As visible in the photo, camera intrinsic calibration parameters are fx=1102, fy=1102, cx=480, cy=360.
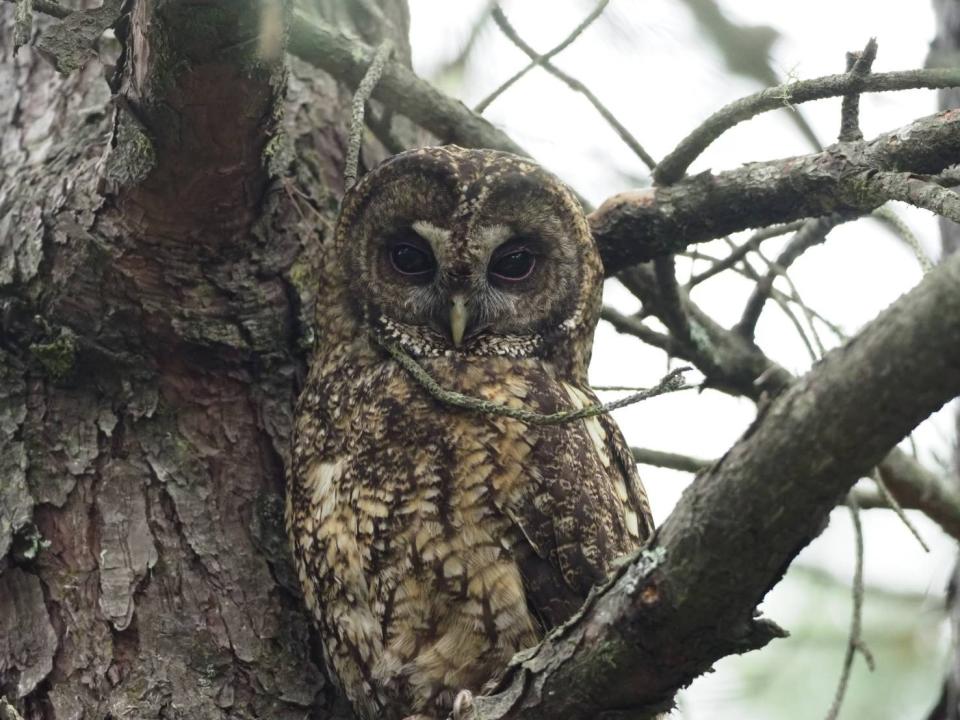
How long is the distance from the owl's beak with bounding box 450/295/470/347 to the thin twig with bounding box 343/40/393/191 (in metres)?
0.43

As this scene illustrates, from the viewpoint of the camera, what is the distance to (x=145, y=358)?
285 cm

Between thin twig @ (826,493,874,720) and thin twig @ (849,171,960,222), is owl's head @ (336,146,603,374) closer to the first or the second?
thin twig @ (826,493,874,720)

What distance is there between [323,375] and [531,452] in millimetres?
674

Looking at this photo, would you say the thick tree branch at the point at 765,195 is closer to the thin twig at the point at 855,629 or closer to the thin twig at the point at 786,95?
the thin twig at the point at 786,95

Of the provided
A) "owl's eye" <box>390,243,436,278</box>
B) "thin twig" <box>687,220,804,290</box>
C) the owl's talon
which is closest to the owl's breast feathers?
the owl's talon

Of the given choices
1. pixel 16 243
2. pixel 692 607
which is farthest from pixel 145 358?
pixel 692 607

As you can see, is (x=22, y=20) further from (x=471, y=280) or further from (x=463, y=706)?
(x=463, y=706)

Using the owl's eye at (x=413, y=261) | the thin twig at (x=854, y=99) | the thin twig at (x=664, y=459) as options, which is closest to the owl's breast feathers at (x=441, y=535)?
the owl's eye at (x=413, y=261)

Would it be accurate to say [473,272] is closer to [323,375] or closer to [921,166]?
[323,375]

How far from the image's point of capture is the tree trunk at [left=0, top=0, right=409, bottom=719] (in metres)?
2.46

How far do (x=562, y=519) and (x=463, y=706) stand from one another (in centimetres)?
52

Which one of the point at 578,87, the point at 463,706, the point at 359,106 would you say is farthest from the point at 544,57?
the point at 463,706

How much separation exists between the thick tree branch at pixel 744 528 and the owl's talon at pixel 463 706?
38 mm

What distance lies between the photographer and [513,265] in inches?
119
